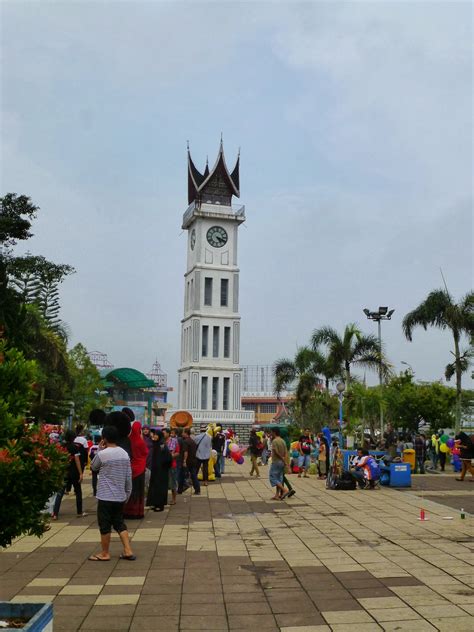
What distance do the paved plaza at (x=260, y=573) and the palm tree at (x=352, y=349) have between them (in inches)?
792

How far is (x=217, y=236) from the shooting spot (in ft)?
213

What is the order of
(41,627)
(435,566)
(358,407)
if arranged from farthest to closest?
(358,407), (435,566), (41,627)

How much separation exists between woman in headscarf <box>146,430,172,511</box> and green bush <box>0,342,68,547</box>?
846 centimetres

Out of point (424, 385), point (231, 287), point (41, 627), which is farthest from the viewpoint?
point (231, 287)

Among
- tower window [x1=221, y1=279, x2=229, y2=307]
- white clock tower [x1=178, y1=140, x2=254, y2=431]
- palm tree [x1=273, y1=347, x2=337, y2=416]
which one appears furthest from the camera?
tower window [x1=221, y1=279, x2=229, y2=307]

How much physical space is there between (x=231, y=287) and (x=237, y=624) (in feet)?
192

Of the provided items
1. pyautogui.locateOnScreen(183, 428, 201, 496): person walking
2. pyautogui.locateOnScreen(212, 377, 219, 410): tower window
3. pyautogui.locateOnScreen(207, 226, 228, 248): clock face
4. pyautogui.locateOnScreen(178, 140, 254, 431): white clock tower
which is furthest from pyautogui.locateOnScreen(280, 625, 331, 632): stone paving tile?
pyautogui.locateOnScreen(207, 226, 228, 248): clock face

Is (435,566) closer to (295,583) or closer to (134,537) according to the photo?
(295,583)

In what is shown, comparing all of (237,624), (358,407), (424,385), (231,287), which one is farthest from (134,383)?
(237,624)

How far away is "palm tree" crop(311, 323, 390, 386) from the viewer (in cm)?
3281

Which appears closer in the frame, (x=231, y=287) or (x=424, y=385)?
(x=424, y=385)

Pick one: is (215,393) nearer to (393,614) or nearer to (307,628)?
(393,614)

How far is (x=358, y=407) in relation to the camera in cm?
3734

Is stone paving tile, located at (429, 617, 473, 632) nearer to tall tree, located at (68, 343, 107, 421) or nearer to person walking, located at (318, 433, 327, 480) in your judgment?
person walking, located at (318, 433, 327, 480)
